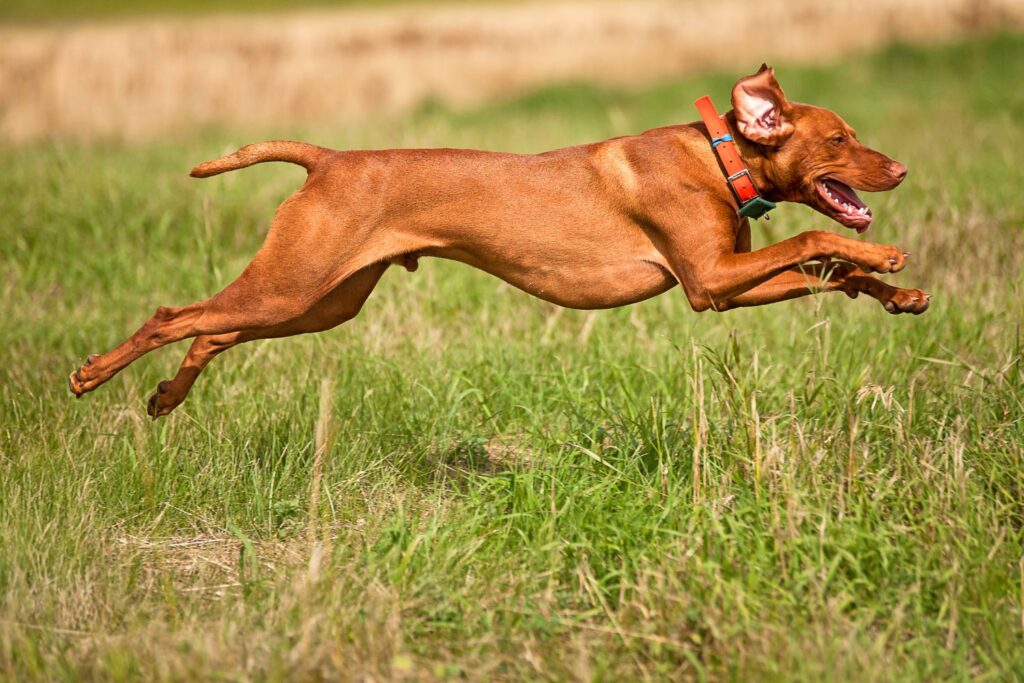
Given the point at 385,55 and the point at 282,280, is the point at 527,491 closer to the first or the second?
the point at 282,280

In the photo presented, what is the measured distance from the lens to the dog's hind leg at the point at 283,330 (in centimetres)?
493

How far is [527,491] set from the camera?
437 cm

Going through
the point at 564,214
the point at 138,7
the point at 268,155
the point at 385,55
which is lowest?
the point at 564,214

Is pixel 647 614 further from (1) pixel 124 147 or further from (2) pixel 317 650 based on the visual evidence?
(1) pixel 124 147

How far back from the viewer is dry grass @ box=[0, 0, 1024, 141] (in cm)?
1555

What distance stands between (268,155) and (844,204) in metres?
2.33

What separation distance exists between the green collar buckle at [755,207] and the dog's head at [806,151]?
0.12 m

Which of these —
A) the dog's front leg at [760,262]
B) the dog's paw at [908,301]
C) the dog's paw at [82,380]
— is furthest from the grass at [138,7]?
the dog's paw at [908,301]

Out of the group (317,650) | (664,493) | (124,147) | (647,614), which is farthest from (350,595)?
(124,147)

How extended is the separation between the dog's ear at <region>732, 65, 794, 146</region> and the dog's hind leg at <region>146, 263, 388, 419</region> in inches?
61.6

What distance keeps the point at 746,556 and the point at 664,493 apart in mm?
548

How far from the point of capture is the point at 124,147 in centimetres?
1262

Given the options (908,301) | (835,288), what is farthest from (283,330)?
(908,301)

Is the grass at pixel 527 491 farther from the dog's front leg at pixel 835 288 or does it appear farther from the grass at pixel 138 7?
the grass at pixel 138 7
